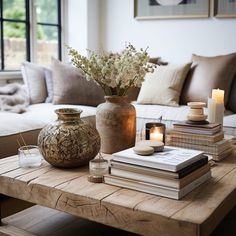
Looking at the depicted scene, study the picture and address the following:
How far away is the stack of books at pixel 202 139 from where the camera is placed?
188 cm

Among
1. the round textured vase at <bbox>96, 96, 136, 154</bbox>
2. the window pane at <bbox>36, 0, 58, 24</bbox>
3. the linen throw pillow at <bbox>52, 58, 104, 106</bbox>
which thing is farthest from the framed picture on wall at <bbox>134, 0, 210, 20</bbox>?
the round textured vase at <bbox>96, 96, 136, 154</bbox>

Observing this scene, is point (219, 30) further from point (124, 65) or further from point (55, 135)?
point (55, 135)

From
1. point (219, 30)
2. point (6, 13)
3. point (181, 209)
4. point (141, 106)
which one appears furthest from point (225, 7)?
point (181, 209)

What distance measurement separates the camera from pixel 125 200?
1366mm

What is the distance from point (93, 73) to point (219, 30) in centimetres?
236

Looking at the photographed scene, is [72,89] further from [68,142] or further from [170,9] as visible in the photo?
[68,142]

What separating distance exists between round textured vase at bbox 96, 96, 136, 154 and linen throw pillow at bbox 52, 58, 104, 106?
5.20 feet

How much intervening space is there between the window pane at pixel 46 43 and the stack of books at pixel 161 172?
3.05m

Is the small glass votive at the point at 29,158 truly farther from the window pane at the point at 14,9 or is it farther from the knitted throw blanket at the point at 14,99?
the window pane at the point at 14,9

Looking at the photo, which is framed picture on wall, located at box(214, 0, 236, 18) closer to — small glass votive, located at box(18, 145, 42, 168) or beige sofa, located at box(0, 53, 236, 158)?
beige sofa, located at box(0, 53, 236, 158)

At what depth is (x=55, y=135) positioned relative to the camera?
5.57 feet

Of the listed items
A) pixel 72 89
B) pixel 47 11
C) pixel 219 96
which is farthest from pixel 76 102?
pixel 219 96

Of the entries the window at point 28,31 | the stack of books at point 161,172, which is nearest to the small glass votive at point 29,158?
the stack of books at point 161,172

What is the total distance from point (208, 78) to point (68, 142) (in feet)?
6.95
